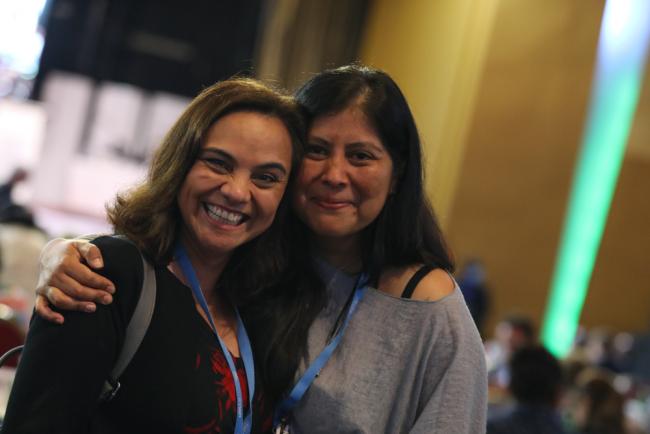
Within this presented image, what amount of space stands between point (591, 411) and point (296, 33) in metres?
5.01

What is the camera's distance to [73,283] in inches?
58.1

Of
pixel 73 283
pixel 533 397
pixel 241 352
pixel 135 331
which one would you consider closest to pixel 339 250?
pixel 241 352

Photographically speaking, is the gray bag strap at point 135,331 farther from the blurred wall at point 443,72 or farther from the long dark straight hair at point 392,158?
the blurred wall at point 443,72

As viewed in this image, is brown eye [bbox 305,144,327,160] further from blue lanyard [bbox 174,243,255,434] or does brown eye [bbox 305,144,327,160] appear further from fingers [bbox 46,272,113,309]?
fingers [bbox 46,272,113,309]

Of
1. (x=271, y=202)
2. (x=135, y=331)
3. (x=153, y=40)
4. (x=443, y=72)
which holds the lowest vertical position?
(x=135, y=331)

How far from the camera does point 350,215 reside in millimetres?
1953

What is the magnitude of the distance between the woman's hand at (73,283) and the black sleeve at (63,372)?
0.02 metres

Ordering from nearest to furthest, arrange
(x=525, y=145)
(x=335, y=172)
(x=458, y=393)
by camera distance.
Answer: (x=458, y=393) < (x=335, y=172) < (x=525, y=145)

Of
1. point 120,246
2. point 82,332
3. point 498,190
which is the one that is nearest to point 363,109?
point 120,246

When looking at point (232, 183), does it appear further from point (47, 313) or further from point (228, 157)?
point (47, 313)

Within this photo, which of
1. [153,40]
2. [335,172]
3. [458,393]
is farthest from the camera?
[153,40]

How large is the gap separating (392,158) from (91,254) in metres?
0.77

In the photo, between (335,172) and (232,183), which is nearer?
(232,183)

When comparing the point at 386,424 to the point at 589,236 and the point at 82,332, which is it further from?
the point at 589,236
